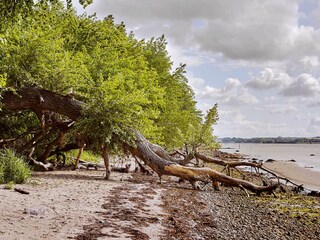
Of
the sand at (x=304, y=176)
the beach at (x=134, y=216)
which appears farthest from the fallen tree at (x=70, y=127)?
the sand at (x=304, y=176)

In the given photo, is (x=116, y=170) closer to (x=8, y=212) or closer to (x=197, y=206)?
(x=197, y=206)

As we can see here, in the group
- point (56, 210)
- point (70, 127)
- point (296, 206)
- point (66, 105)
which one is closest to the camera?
point (56, 210)

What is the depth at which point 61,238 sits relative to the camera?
276 inches

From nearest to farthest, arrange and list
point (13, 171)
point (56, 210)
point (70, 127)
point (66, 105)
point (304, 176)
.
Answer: point (56, 210), point (13, 171), point (66, 105), point (70, 127), point (304, 176)

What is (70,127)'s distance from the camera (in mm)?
Result: 18562

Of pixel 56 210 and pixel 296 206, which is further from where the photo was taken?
pixel 296 206

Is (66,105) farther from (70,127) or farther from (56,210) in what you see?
(56,210)

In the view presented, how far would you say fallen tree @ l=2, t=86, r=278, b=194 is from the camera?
16.2m

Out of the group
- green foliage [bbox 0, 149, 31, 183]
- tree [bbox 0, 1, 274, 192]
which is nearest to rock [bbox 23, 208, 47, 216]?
green foliage [bbox 0, 149, 31, 183]

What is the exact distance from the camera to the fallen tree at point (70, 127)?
53.2 feet

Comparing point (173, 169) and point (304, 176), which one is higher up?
point (173, 169)

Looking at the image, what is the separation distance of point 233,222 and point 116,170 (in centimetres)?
1388

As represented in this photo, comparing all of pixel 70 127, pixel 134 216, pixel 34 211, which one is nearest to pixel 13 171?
pixel 34 211

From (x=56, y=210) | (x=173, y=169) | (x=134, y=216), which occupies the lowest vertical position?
(x=134, y=216)
